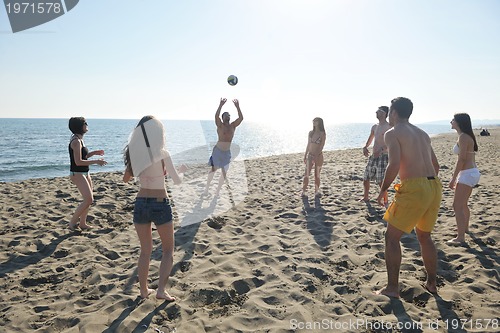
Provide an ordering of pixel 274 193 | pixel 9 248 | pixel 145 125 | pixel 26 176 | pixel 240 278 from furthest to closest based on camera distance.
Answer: pixel 26 176 → pixel 274 193 → pixel 9 248 → pixel 240 278 → pixel 145 125

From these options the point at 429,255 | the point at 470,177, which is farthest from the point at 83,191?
the point at 470,177

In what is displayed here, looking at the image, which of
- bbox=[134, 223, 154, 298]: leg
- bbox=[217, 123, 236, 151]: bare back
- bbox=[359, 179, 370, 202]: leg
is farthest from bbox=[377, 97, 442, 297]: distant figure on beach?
bbox=[217, 123, 236, 151]: bare back

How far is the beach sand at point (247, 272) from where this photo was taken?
118 inches

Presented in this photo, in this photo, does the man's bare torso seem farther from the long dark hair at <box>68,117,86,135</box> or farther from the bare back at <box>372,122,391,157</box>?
the long dark hair at <box>68,117,86,135</box>

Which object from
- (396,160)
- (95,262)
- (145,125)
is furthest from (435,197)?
(95,262)

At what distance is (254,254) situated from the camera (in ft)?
14.9

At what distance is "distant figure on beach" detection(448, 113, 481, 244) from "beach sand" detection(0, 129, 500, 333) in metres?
0.39

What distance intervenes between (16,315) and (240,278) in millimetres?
2381

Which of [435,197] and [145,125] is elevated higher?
[145,125]

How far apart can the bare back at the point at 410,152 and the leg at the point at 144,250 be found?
2651mm

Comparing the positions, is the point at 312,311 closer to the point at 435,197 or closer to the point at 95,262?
the point at 435,197

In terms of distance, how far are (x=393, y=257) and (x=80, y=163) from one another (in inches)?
192

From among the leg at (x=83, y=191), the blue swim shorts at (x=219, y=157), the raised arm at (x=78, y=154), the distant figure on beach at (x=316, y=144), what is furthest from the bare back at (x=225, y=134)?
the leg at (x=83, y=191)

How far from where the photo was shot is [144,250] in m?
3.21
